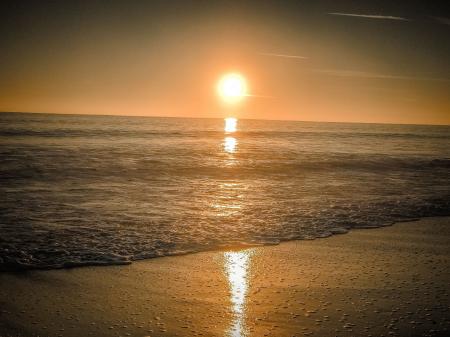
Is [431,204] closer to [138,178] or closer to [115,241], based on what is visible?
[115,241]

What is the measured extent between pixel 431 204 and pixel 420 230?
8.61 ft

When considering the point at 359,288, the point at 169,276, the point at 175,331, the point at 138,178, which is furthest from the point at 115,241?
the point at 138,178

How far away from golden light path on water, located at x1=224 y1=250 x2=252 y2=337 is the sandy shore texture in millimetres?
11

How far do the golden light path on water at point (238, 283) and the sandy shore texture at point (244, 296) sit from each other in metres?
0.01

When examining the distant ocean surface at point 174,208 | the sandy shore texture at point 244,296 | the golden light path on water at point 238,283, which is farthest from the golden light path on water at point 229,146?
the sandy shore texture at point 244,296

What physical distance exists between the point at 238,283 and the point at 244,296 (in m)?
0.34

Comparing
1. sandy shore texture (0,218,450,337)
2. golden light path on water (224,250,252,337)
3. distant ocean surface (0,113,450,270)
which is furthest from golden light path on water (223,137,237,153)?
sandy shore texture (0,218,450,337)

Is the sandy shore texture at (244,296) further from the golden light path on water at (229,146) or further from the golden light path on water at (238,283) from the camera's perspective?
the golden light path on water at (229,146)

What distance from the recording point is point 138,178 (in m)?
13.1

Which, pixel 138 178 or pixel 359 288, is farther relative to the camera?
pixel 138 178

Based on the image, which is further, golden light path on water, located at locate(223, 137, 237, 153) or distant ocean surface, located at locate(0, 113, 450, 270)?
golden light path on water, located at locate(223, 137, 237, 153)

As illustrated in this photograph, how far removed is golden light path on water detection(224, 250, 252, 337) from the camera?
10.4 ft

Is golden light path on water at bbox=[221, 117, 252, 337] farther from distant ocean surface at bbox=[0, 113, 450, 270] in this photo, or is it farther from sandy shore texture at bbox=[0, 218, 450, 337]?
distant ocean surface at bbox=[0, 113, 450, 270]

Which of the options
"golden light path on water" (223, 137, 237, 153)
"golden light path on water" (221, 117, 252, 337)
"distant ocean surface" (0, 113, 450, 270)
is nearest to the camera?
"golden light path on water" (221, 117, 252, 337)
